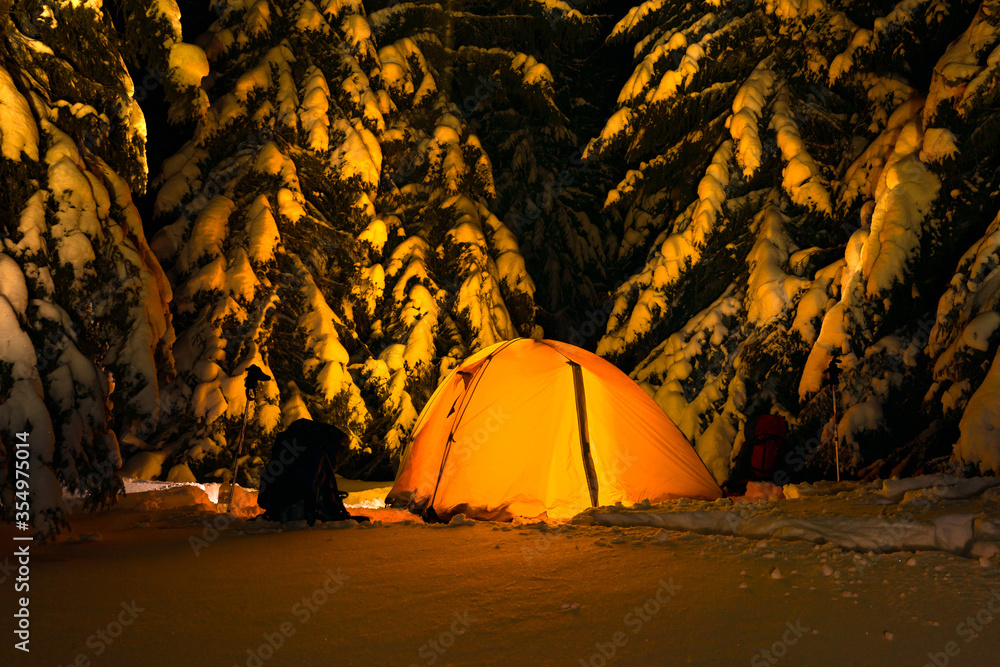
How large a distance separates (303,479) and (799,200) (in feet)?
26.5

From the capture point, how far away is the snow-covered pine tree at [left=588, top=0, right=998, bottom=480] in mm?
7258

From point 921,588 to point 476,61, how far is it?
13.9 m

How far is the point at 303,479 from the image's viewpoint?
21.5ft

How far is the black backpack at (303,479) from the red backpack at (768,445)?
17.2ft

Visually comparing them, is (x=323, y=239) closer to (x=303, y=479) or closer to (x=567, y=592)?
(x=303, y=479)

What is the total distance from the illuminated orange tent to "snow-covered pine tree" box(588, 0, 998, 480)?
87.1 inches

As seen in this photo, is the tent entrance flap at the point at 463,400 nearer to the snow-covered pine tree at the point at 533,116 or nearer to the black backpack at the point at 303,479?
the black backpack at the point at 303,479

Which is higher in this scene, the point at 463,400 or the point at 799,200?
the point at 799,200

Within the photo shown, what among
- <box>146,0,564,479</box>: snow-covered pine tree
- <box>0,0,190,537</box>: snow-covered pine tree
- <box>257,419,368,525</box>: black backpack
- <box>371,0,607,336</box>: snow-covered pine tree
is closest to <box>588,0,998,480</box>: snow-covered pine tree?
<box>371,0,607,336</box>: snow-covered pine tree

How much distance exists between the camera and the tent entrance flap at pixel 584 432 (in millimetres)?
7113

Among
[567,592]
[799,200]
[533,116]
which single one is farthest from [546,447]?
[533,116]

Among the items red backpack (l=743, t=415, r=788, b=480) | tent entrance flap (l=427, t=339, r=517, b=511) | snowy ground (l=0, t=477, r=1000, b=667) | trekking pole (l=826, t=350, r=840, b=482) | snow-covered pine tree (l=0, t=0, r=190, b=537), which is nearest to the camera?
snowy ground (l=0, t=477, r=1000, b=667)

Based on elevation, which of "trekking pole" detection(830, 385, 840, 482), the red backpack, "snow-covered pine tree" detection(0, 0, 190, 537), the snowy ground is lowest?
the red backpack

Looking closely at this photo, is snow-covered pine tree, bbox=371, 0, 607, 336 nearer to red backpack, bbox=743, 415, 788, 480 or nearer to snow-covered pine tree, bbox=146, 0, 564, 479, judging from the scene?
snow-covered pine tree, bbox=146, 0, 564, 479
